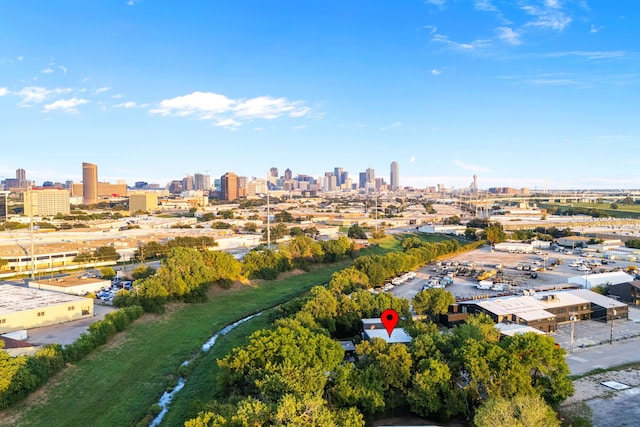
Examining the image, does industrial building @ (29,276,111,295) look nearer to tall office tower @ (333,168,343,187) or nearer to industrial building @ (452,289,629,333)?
industrial building @ (452,289,629,333)

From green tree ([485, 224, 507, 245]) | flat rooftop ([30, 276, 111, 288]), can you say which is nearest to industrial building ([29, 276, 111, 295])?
flat rooftop ([30, 276, 111, 288])

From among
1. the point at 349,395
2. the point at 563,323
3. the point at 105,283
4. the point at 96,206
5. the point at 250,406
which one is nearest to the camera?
the point at 250,406

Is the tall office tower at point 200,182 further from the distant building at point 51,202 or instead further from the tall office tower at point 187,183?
the distant building at point 51,202

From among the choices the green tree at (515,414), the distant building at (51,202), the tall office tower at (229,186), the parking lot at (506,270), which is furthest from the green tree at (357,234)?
the tall office tower at (229,186)

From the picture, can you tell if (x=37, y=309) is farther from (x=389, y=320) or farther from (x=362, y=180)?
(x=362, y=180)

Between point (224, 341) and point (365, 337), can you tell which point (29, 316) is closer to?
point (224, 341)

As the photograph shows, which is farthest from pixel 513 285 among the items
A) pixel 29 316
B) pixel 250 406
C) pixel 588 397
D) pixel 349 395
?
pixel 29 316
